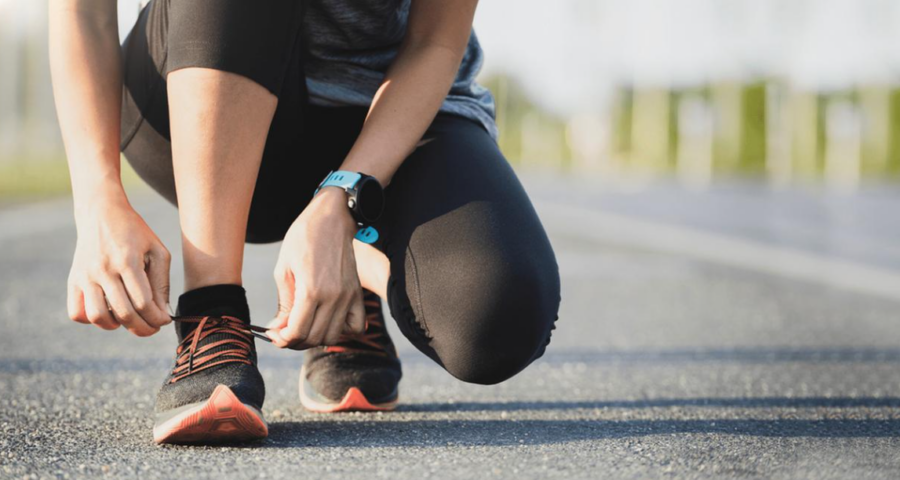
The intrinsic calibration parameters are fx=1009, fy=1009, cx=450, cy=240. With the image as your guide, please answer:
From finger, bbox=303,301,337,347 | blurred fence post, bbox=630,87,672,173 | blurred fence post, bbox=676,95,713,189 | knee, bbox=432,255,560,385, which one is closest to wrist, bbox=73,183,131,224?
finger, bbox=303,301,337,347

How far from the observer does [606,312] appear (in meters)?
3.88

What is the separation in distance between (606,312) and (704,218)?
608 cm

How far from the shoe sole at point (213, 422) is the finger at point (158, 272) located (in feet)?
0.46

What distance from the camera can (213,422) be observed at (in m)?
1.51

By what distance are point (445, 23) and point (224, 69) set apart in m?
0.43

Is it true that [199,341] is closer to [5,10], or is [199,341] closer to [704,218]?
[704,218]

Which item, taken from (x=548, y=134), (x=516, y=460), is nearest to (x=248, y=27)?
(x=516, y=460)

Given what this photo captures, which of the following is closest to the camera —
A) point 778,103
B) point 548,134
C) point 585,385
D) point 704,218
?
point 585,385

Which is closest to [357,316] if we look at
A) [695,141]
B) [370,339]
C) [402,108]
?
[402,108]

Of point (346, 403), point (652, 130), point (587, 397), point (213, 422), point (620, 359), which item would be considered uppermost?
point (213, 422)

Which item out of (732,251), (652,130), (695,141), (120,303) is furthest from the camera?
(652,130)

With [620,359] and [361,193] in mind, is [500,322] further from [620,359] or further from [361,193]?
[620,359]

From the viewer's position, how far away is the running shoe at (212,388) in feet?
4.95

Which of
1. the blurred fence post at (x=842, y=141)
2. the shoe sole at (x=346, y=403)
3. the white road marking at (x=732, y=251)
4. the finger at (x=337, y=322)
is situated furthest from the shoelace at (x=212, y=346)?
the blurred fence post at (x=842, y=141)
